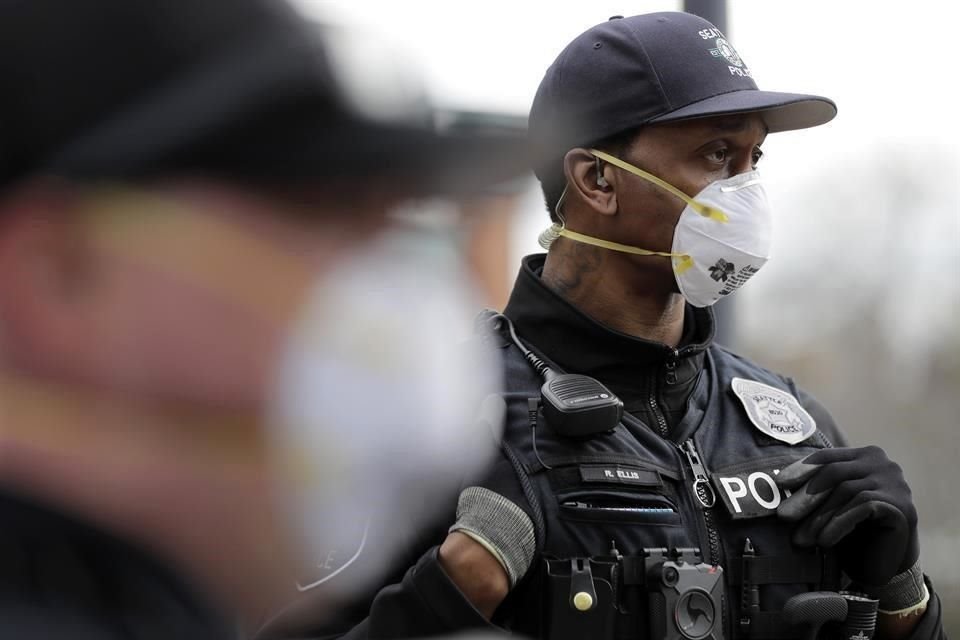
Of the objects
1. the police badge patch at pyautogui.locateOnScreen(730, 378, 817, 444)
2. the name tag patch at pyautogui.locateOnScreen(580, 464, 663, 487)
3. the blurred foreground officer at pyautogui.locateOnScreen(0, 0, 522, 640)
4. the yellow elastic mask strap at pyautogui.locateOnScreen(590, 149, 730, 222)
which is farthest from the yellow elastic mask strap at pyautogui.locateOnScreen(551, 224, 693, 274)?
the blurred foreground officer at pyautogui.locateOnScreen(0, 0, 522, 640)

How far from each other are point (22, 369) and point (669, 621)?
5.44ft

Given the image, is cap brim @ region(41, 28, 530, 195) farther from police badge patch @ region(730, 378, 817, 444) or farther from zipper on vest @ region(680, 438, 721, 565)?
police badge patch @ region(730, 378, 817, 444)

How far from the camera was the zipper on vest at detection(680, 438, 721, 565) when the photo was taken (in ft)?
8.08

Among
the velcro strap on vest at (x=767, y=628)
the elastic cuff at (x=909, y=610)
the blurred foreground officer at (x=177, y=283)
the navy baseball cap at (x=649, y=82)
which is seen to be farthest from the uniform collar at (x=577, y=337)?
the blurred foreground officer at (x=177, y=283)

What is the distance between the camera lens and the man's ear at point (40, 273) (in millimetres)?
993

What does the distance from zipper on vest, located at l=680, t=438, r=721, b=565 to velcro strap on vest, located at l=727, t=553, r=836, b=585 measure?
0.05m

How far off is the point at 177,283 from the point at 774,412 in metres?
1.95

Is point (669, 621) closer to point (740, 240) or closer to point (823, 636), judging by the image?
point (823, 636)

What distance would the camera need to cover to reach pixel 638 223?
2.69 m

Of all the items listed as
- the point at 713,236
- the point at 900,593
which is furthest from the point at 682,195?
the point at 900,593

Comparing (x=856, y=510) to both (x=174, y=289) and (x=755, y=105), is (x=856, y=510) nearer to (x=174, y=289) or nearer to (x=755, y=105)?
(x=755, y=105)

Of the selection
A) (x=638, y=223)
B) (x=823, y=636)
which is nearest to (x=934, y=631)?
(x=823, y=636)

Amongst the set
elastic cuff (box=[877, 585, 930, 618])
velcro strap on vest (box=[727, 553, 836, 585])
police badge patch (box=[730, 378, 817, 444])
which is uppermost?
police badge patch (box=[730, 378, 817, 444])

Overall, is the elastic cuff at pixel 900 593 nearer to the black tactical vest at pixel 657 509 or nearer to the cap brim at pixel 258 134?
the black tactical vest at pixel 657 509
